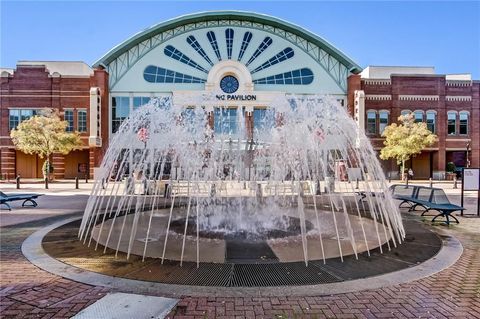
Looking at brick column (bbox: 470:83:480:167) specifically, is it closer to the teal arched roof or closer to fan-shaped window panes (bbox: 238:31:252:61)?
the teal arched roof

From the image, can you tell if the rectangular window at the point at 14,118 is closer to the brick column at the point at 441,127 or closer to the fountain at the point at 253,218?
the fountain at the point at 253,218

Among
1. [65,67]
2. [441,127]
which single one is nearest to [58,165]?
Result: [65,67]

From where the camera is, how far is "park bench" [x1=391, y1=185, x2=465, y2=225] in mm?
10047

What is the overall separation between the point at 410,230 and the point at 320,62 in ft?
114

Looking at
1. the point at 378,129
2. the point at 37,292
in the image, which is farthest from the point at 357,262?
the point at 378,129

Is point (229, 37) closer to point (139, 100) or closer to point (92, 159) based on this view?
point (139, 100)

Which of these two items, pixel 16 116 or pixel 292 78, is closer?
pixel 16 116

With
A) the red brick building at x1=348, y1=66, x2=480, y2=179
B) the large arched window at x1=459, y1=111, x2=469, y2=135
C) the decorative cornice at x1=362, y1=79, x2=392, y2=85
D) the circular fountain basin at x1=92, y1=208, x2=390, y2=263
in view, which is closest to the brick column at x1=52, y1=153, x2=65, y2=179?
the circular fountain basin at x1=92, y1=208, x2=390, y2=263

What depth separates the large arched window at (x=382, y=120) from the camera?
129 ft

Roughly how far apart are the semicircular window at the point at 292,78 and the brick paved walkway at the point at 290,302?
35.8m

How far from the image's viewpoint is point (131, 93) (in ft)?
126

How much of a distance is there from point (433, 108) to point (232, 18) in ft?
89.1

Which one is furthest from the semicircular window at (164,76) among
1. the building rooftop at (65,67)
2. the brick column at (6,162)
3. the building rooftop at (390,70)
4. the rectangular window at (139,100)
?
the building rooftop at (390,70)

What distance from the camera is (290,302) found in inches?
166
